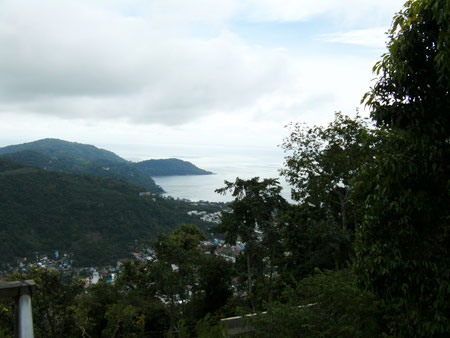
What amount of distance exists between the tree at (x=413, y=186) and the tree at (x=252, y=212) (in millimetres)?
4938

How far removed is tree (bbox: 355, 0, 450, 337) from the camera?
2564 millimetres

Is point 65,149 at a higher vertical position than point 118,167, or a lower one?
higher

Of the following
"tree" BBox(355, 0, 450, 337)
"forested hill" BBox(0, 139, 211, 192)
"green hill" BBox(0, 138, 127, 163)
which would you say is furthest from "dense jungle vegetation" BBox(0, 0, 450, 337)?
"green hill" BBox(0, 138, 127, 163)

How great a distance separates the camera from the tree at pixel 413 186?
2.56 metres

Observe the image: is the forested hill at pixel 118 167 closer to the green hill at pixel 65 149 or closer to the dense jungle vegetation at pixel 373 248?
the green hill at pixel 65 149

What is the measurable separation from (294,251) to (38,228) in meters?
38.6

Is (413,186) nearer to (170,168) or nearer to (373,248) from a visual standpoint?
(373,248)

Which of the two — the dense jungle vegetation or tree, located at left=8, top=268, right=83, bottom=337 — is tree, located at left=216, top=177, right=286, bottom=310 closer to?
the dense jungle vegetation

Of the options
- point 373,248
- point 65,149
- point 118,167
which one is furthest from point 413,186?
point 65,149

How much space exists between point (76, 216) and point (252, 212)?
4281 centimetres

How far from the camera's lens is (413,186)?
2824 mm

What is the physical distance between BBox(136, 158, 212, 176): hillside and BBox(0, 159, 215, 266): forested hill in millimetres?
30973

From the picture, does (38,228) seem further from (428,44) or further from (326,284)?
(428,44)

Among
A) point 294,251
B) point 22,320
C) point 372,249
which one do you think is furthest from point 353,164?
point 22,320
